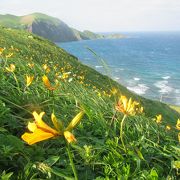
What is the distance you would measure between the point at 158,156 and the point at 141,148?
0.50ft

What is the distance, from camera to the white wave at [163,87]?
181 feet

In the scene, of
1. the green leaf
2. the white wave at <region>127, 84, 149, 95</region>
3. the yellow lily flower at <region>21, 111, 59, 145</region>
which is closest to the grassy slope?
the green leaf

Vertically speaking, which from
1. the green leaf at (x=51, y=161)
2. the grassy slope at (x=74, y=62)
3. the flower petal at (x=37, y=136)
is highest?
the flower petal at (x=37, y=136)

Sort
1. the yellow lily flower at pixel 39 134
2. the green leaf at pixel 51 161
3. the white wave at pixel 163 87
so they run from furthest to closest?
the white wave at pixel 163 87
the green leaf at pixel 51 161
the yellow lily flower at pixel 39 134

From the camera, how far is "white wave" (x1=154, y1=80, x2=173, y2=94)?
5524 cm

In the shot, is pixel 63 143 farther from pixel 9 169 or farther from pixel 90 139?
pixel 9 169

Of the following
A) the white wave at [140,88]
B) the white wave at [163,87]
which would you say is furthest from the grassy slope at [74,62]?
the white wave at [163,87]

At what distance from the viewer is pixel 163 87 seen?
192ft

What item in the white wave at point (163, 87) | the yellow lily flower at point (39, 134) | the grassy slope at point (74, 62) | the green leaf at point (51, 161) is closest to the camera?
the yellow lily flower at point (39, 134)

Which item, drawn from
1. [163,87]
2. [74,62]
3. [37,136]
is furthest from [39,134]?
[163,87]

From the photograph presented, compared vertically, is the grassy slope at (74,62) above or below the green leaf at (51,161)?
below

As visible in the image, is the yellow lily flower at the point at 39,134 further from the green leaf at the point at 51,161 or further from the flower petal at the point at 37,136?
the green leaf at the point at 51,161

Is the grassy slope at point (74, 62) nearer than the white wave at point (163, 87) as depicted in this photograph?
Yes

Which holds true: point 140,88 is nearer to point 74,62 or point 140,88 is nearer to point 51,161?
point 74,62
